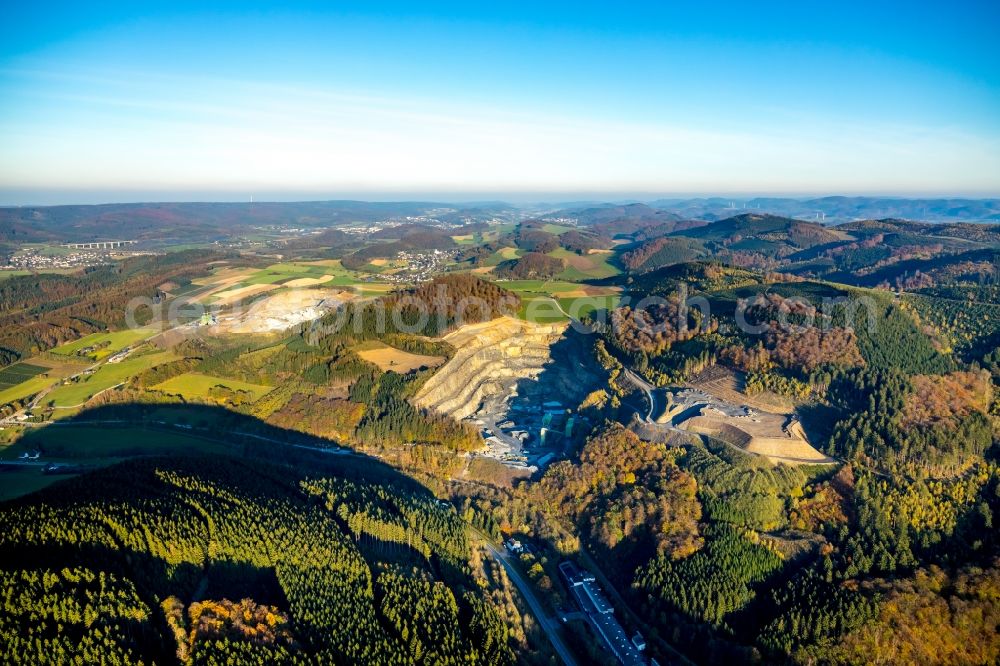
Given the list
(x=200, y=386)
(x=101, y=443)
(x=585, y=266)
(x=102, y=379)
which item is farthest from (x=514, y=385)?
(x=585, y=266)

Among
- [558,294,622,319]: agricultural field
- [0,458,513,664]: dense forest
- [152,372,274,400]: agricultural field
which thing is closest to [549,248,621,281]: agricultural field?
[558,294,622,319]: agricultural field

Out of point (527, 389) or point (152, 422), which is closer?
point (152, 422)

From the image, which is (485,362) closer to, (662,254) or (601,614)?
(601,614)

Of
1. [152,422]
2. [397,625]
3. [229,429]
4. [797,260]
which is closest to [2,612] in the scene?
[397,625]

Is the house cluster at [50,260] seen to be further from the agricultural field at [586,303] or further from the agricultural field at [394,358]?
the agricultural field at [586,303]

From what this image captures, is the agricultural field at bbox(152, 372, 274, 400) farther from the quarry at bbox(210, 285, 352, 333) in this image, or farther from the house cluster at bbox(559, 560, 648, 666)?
the house cluster at bbox(559, 560, 648, 666)

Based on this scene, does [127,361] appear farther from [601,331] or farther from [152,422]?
[601,331]
